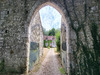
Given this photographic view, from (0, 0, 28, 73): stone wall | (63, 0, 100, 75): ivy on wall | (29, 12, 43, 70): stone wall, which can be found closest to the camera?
(63, 0, 100, 75): ivy on wall

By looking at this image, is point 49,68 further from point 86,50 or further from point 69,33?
point 69,33

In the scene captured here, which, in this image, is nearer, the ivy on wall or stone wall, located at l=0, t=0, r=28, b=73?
the ivy on wall

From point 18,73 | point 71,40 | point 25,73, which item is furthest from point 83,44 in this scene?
point 18,73

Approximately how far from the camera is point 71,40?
11.8 feet

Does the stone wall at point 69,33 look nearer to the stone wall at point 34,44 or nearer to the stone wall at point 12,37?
the stone wall at point 12,37

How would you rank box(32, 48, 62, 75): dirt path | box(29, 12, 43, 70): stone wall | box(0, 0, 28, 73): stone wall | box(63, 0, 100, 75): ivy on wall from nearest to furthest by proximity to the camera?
box(63, 0, 100, 75): ivy on wall
box(0, 0, 28, 73): stone wall
box(32, 48, 62, 75): dirt path
box(29, 12, 43, 70): stone wall

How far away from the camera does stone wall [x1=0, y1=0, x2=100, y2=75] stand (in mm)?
3432

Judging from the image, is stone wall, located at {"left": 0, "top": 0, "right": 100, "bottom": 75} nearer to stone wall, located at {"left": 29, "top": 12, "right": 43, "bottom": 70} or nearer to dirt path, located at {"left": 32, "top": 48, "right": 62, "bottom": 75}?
stone wall, located at {"left": 29, "top": 12, "right": 43, "bottom": 70}

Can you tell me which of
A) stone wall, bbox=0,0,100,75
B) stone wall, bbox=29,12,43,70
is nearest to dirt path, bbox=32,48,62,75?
stone wall, bbox=29,12,43,70

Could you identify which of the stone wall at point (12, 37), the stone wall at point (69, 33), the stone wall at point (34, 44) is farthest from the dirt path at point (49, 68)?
the stone wall at point (12, 37)

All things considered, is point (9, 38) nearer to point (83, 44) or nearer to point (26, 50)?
point (26, 50)

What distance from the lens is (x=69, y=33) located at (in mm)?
3662

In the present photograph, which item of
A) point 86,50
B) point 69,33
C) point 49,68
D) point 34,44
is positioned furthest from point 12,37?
point 86,50

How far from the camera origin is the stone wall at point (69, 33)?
3.43 meters
